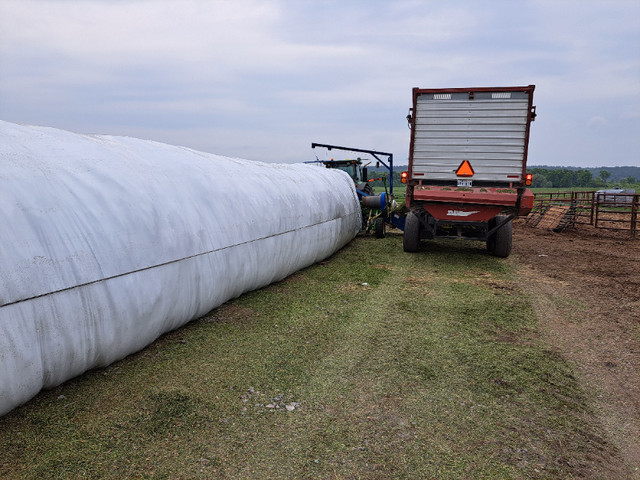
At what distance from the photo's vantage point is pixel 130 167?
454cm

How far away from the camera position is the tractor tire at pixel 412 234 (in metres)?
10.2

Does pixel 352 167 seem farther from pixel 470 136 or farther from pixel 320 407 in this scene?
pixel 320 407

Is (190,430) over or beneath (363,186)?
beneath

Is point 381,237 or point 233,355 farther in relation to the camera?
point 381,237

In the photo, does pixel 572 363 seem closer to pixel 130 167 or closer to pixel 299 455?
pixel 299 455

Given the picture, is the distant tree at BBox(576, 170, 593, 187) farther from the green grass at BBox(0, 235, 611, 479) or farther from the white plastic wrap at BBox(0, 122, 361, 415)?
the white plastic wrap at BBox(0, 122, 361, 415)

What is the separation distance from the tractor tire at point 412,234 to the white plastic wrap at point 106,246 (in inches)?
184

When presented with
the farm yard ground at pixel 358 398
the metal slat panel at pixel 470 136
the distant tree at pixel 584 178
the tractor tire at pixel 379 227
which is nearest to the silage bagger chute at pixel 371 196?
the tractor tire at pixel 379 227

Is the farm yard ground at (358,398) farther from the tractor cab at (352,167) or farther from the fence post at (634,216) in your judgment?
the fence post at (634,216)

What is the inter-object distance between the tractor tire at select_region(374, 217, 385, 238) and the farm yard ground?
20.7 feet

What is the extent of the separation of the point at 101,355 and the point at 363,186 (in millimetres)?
10583

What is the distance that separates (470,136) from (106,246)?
7731 millimetres

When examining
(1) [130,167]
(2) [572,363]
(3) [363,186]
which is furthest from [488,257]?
(1) [130,167]

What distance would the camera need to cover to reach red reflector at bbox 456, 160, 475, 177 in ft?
30.6
